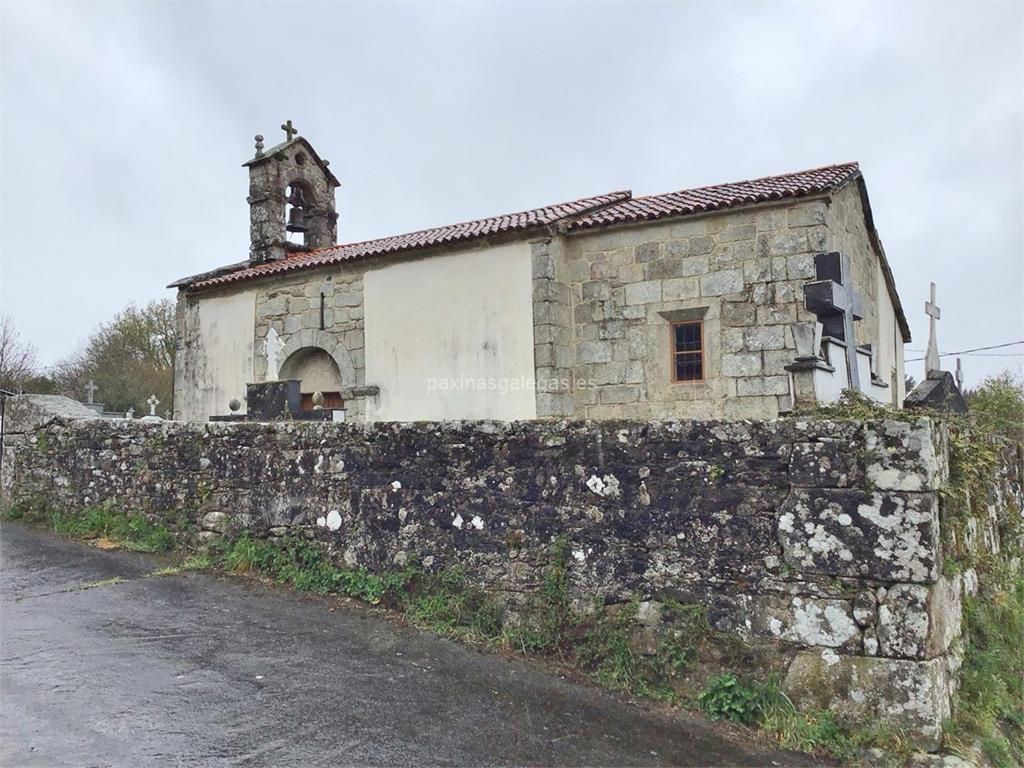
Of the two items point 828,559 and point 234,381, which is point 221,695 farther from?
point 234,381

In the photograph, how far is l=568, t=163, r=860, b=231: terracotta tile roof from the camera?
927cm

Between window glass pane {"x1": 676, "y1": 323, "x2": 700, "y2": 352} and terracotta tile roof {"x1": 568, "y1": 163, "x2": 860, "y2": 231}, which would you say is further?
window glass pane {"x1": 676, "y1": 323, "x2": 700, "y2": 352}

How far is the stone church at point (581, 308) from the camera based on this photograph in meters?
9.50

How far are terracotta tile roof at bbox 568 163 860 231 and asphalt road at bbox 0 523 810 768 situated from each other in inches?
286

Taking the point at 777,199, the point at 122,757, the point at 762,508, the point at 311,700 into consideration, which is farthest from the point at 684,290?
the point at 122,757

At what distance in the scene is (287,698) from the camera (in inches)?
144

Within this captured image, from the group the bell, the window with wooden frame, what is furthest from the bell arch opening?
the window with wooden frame

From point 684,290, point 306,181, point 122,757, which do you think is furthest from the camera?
point 306,181

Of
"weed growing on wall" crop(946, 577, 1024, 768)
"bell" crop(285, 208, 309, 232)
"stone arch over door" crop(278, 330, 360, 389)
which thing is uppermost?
"bell" crop(285, 208, 309, 232)

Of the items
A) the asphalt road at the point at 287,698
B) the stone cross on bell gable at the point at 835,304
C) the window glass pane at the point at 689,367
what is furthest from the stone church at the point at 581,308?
the asphalt road at the point at 287,698

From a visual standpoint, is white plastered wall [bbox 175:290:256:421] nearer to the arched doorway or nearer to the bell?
the arched doorway

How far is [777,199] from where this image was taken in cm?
930

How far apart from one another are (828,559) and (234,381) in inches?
504

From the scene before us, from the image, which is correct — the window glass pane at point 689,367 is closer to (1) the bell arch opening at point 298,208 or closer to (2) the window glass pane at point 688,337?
(2) the window glass pane at point 688,337
